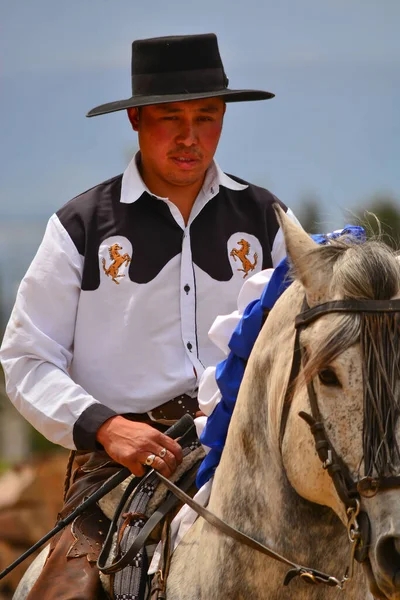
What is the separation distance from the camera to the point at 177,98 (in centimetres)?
422

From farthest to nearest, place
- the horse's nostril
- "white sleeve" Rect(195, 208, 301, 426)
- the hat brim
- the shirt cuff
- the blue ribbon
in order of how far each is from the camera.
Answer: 1. the hat brim
2. the shirt cuff
3. "white sleeve" Rect(195, 208, 301, 426)
4. the blue ribbon
5. the horse's nostril

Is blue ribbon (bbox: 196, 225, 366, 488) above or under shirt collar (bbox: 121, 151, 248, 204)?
under

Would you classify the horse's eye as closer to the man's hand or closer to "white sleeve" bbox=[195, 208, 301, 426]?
"white sleeve" bbox=[195, 208, 301, 426]

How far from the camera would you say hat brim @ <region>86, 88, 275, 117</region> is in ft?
13.9

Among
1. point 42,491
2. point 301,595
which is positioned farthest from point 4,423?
point 301,595

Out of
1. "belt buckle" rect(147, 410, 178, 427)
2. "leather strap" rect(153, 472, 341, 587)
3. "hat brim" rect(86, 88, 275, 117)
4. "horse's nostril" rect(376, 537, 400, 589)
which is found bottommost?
"belt buckle" rect(147, 410, 178, 427)

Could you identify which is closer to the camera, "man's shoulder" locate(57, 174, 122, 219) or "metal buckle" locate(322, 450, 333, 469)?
"metal buckle" locate(322, 450, 333, 469)

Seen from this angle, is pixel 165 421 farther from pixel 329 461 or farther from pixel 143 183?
pixel 329 461

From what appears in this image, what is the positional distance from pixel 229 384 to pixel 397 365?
0.92 m

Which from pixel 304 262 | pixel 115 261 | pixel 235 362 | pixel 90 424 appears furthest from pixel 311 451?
pixel 115 261

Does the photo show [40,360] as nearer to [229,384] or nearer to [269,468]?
[229,384]

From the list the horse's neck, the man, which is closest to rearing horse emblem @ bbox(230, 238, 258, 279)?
the man

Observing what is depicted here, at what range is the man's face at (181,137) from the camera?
4316mm

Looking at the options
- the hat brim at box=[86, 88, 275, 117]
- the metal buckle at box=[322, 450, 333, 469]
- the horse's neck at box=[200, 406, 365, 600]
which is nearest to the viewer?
the metal buckle at box=[322, 450, 333, 469]
